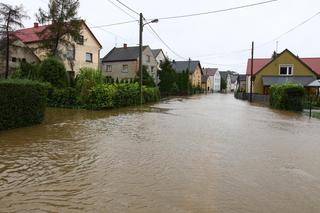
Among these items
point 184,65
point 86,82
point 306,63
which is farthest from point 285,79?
point 184,65

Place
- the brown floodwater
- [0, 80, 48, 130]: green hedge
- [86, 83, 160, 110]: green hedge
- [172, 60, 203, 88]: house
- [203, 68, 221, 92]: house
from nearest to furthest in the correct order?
the brown floodwater → [0, 80, 48, 130]: green hedge → [86, 83, 160, 110]: green hedge → [172, 60, 203, 88]: house → [203, 68, 221, 92]: house

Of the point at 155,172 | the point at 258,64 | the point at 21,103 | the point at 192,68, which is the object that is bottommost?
the point at 155,172

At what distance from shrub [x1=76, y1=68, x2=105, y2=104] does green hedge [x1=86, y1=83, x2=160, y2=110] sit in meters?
0.30

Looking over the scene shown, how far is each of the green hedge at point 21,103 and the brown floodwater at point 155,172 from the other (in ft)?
1.84

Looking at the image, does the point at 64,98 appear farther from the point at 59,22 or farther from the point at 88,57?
the point at 88,57

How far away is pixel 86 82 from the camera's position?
21766 mm

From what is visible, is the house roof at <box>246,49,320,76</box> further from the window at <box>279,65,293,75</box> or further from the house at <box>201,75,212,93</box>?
the house at <box>201,75,212,93</box>

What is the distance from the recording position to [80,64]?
136 feet

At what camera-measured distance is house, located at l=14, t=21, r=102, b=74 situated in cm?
3806

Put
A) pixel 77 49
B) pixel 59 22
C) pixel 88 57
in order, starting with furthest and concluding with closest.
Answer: pixel 88 57 < pixel 77 49 < pixel 59 22

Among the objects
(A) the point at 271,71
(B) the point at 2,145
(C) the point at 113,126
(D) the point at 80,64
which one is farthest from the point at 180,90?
(B) the point at 2,145

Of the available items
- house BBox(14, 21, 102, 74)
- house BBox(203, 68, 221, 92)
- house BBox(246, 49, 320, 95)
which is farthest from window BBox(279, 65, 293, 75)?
house BBox(203, 68, 221, 92)

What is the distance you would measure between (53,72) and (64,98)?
288cm

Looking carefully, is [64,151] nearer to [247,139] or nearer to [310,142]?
[247,139]
